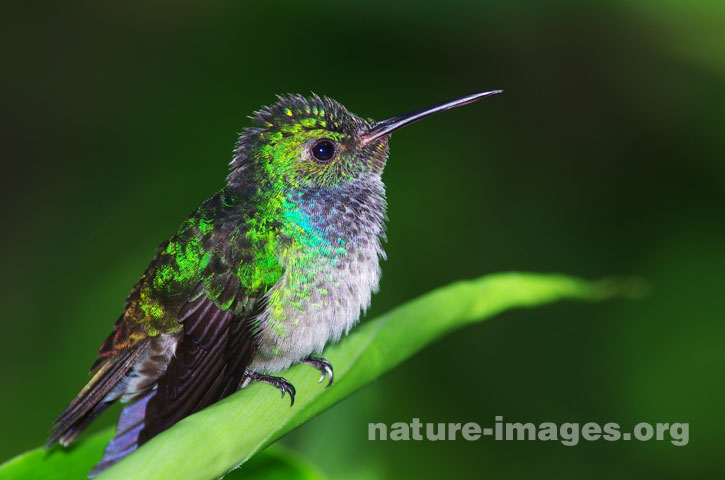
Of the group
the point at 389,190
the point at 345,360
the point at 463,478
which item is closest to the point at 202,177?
the point at 389,190

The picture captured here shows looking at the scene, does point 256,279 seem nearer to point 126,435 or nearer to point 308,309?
point 308,309

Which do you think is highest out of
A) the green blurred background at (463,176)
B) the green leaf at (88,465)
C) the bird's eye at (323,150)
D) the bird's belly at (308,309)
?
the green blurred background at (463,176)

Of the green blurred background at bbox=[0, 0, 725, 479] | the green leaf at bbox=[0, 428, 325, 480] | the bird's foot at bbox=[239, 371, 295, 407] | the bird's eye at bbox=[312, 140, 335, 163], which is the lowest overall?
the green leaf at bbox=[0, 428, 325, 480]

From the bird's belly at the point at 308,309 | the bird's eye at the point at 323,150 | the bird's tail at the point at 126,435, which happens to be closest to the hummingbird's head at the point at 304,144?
the bird's eye at the point at 323,150

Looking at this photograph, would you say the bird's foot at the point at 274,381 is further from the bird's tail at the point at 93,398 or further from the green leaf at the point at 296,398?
the bird's tail at the point at 93,398

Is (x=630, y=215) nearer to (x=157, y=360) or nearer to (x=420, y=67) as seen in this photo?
(x=420, y=67)

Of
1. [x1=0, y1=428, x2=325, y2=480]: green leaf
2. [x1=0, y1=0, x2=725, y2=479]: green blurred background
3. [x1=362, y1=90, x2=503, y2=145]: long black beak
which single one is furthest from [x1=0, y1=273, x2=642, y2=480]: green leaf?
[x1=0, y1=0, x2=725, y2=479]: green blurred background

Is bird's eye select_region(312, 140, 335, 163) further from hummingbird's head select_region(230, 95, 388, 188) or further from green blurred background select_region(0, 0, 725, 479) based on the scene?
green blurred background select_region(0, 0, 725, 479)
